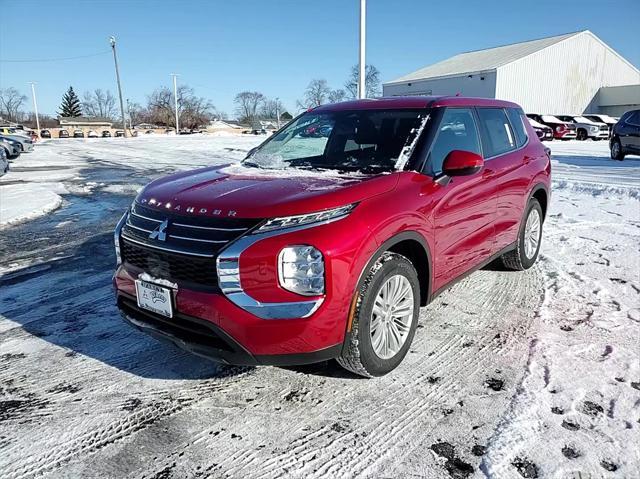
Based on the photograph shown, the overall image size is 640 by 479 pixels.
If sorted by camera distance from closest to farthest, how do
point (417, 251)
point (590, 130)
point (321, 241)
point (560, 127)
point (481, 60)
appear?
point (321, 241), point (417, 251), point (560, 127), point (590, 130), point (481, 60)

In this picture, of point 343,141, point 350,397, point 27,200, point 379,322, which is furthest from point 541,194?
point 27,200

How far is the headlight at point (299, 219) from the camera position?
8.40ft

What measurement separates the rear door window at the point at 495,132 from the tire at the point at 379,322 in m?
1.71

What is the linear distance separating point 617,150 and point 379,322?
1626 centimetres

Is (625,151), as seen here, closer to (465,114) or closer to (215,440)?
(465,114)

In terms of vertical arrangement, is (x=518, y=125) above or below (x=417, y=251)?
above

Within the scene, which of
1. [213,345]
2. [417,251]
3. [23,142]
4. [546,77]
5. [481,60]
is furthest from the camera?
[481,60]

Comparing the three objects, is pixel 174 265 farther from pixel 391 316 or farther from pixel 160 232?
pixel 391 316

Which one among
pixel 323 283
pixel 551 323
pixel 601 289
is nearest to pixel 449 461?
pixel 323 283

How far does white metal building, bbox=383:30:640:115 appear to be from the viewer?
137 feet

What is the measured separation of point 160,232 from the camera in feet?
9.23

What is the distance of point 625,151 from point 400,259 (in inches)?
618

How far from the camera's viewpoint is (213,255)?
101 inches

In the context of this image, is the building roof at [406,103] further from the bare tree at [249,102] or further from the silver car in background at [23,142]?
the bare tree at [249,102]
